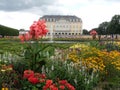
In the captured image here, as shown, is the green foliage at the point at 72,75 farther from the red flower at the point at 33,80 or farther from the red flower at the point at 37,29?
the red flower at the point at 33,80

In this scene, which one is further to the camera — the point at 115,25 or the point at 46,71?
the point at 115,25

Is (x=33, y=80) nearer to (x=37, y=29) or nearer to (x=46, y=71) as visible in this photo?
(x=46, y=71)

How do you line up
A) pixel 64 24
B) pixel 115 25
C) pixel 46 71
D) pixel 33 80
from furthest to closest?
1. pixel 64 24
2. pixel 115 25
3. pixel 46 71
4. pixel 33 80

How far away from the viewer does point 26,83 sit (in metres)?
5.66

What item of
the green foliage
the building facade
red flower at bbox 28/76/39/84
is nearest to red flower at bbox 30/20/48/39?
the green foliage

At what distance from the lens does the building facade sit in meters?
110

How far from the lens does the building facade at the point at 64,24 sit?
360 feet

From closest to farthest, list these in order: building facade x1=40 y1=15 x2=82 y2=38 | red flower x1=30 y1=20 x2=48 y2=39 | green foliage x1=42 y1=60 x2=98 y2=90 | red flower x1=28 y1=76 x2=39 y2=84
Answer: red flower x1=28 y1=76 x2=39 y2=84, green foliage x1=42 y1=60 x2=98 y2=90, red flower x1=30 y1=20 x2=48 y2=39, building facade x1=40 y1=15 x2=82 y2=38

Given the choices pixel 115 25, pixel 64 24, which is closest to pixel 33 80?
pixel 115 25

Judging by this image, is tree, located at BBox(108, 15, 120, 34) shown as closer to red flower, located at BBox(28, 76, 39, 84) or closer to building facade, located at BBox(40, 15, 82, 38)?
building facade, located at BBox(40, 15, 82, 38)

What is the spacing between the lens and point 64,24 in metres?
111

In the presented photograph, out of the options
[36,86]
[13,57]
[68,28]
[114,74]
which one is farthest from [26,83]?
[68,28]

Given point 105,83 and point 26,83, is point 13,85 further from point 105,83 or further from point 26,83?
point 105,83

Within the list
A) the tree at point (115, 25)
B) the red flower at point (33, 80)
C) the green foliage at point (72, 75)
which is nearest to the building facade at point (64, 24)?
the tree at point (115, 25)
